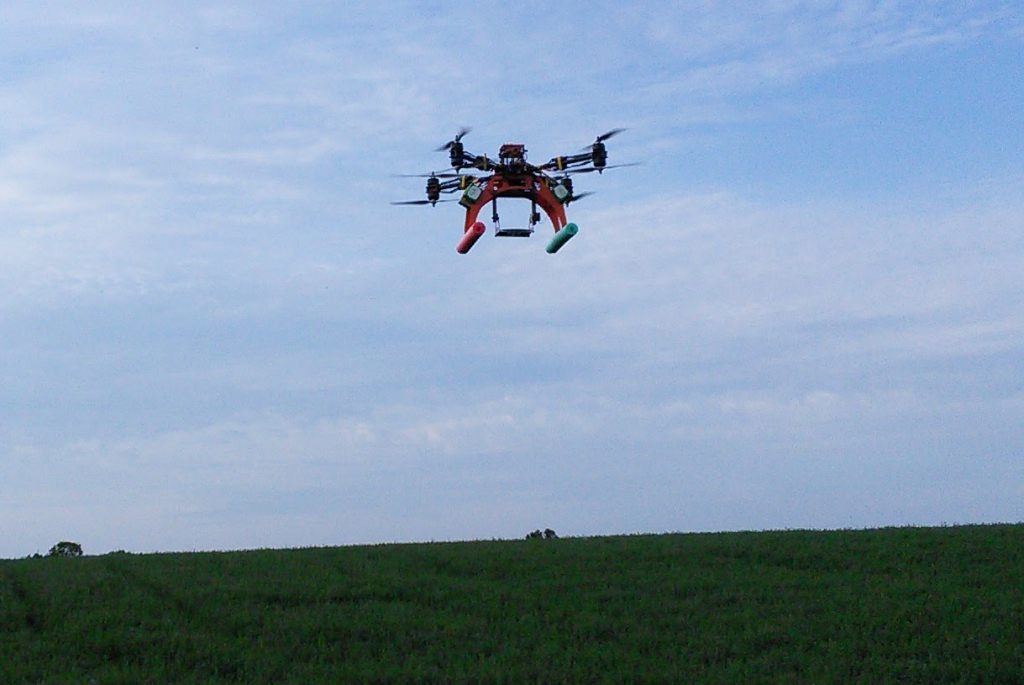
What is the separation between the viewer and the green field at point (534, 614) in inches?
769

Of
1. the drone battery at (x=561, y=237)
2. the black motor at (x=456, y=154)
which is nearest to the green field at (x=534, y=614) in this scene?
the drone battery at (x=561, y=237)

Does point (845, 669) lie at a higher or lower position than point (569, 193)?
lower

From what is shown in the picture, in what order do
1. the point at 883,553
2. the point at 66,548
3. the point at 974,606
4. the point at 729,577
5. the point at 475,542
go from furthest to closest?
the point at 66,548 < the point at 475,542 < the point at 883,553 < the point at 729,577 < the point at 974,606

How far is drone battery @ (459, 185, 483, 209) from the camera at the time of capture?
87.9 ft

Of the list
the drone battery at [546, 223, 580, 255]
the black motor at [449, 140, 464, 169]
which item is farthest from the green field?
the black motor at [449, 140, 464, 169]

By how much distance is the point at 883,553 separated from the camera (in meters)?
29.0

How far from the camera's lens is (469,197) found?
26.8 m

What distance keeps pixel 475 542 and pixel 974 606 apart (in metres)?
13.2

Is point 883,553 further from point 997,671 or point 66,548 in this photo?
point 66,548

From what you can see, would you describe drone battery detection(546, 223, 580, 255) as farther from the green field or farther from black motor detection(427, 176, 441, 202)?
the green field

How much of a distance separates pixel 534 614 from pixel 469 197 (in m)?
8.71

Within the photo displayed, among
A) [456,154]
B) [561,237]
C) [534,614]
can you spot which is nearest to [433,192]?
[456,154]

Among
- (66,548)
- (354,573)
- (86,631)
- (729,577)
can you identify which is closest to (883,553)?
(729,577)

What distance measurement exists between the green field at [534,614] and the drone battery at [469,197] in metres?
7.70
